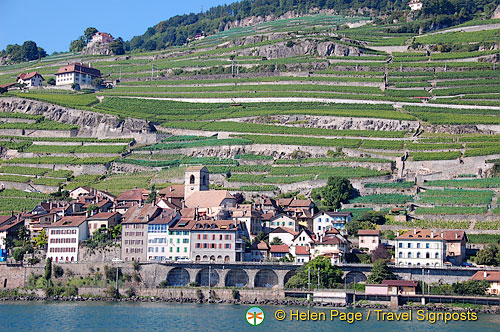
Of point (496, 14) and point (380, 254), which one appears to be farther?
point (496, 14)

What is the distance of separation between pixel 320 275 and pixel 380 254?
641 centimetres

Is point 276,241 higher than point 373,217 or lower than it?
lower

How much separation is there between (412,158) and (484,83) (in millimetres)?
30310

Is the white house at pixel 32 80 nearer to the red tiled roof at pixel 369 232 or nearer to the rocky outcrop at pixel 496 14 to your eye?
the rocky outcrop at pixel 496 14

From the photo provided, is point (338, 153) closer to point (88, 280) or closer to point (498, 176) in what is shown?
point (498, 176)

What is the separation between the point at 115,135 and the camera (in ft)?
382

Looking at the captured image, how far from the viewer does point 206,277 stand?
7581cm

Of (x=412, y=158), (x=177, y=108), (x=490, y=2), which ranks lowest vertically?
(x=412, y=158)

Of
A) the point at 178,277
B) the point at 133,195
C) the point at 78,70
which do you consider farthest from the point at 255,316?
the point at 78,70

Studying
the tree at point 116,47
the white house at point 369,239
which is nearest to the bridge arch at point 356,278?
the white house at point 369,239

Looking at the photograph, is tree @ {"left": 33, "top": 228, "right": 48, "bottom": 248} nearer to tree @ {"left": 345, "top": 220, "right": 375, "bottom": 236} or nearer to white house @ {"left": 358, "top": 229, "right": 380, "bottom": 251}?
tree @ {"left": 345, "top": 220, "right": 375, "bottom": 236}

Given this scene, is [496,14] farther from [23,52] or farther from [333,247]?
[23,52]

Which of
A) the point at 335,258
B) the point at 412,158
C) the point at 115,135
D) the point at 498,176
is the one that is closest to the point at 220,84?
the point at 115,135

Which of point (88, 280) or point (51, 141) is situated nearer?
point (88, 280)
